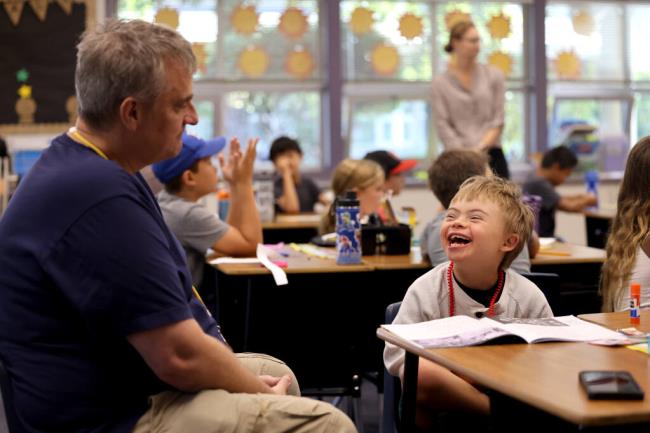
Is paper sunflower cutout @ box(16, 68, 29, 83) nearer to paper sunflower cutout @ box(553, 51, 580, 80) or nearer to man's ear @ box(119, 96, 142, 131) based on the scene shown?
paper sunflower cutout @ box(553, 51, 580, 80)

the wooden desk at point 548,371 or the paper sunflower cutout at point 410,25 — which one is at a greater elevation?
the paper sunflower cutout at point 410,25

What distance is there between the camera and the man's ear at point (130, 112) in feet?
6.31

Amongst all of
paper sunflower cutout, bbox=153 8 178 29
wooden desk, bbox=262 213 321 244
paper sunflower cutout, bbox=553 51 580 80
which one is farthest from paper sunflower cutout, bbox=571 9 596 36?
wooden desk, bbox=262 213 321 244

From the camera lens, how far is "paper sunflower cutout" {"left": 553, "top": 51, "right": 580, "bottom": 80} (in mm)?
9242

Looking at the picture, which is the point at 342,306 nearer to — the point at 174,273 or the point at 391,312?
the point at 391,312

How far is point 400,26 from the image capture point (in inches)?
342

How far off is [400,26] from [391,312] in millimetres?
6415

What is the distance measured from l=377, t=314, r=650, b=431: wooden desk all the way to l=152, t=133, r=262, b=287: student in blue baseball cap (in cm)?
203

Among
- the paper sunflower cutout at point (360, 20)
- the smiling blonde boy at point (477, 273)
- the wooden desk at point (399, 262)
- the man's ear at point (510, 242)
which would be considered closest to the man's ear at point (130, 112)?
the smiling blonde boy at point (477, 273)

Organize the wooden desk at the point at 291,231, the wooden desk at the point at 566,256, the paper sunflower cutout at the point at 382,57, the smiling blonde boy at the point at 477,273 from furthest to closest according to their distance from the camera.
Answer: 1. the paper sunflower cutout at the point at 382,57
2. the wooden desk at the point at 291,231
3. the wooden desk at the point at 566,256
4. the smiling blonde boy at the point at 477,273

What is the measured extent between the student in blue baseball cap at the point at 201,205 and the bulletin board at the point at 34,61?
157 inches

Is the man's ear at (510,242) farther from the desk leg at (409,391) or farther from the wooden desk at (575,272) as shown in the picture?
the wooden desk at (575,272)

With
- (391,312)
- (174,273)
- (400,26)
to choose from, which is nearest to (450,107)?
(400,26)

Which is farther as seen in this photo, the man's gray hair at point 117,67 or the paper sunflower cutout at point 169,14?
the paper sunflower cutout at point 169,14
